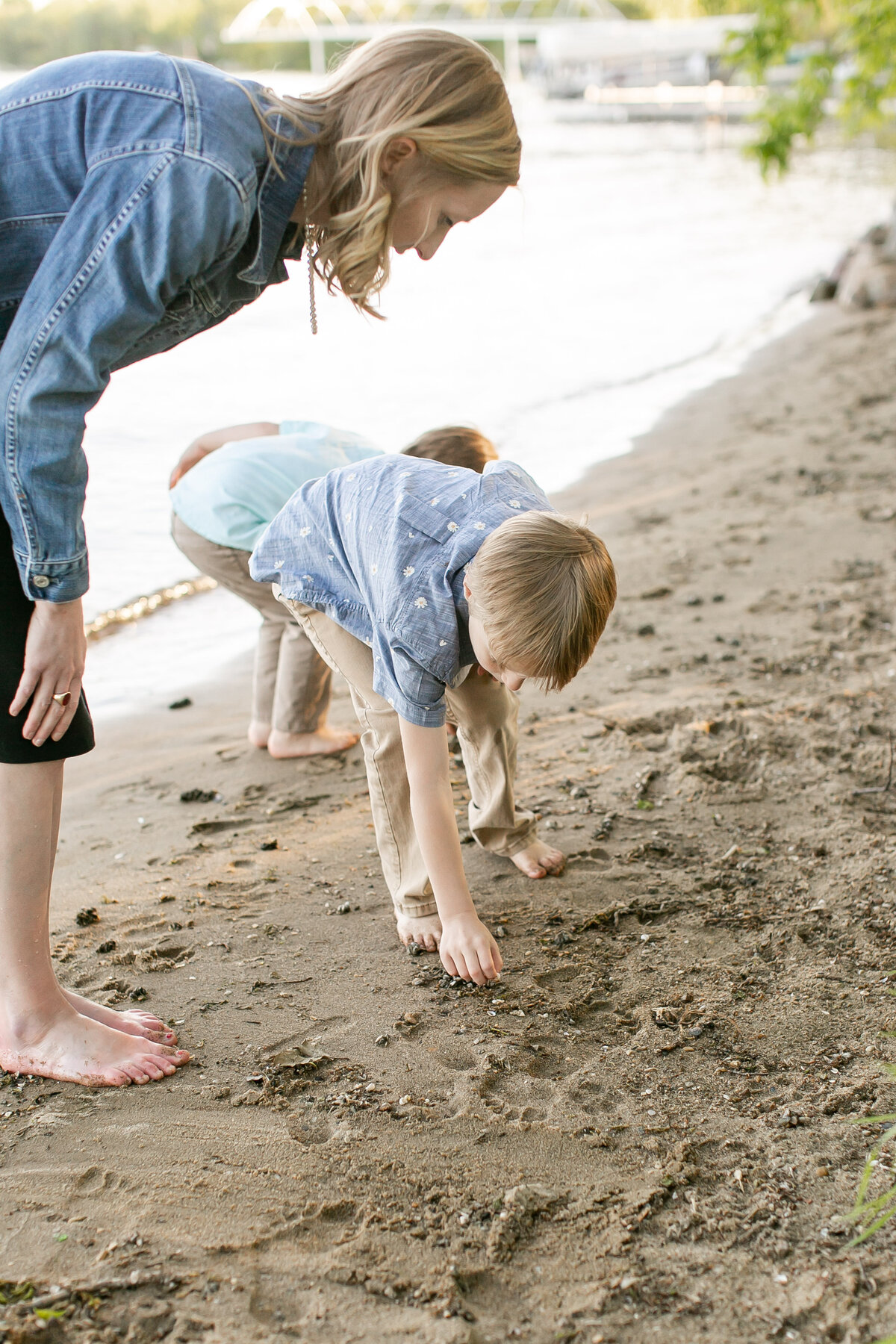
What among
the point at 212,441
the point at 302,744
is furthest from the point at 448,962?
the point at 212,441

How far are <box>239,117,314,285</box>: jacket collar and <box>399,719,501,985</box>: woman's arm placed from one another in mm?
934

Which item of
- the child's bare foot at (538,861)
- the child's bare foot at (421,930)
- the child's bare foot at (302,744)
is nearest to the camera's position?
the child's bare foot at (421,930)

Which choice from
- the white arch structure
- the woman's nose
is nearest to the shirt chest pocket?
the woman's nose

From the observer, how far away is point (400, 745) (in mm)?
2547

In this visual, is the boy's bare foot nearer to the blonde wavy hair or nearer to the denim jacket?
the denim jacket

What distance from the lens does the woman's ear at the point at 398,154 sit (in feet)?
5.59

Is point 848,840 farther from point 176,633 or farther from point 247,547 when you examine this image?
point 176,633

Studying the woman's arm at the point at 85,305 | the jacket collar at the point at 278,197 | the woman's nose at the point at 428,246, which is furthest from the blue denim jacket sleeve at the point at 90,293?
the woman's nose at the point at 428,246

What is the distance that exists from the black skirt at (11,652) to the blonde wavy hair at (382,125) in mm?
729

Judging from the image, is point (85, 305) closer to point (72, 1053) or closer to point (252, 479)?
point (72, 1053)

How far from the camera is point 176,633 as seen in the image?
199 inches

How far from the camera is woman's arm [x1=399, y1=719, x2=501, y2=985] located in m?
2.25

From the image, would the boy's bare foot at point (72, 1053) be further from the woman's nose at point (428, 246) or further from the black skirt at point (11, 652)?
the woman's nose at point (428, 246)

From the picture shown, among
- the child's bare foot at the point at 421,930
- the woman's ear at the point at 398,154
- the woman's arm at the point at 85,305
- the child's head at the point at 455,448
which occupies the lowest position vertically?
the child's bare foot at the point at 421,930
